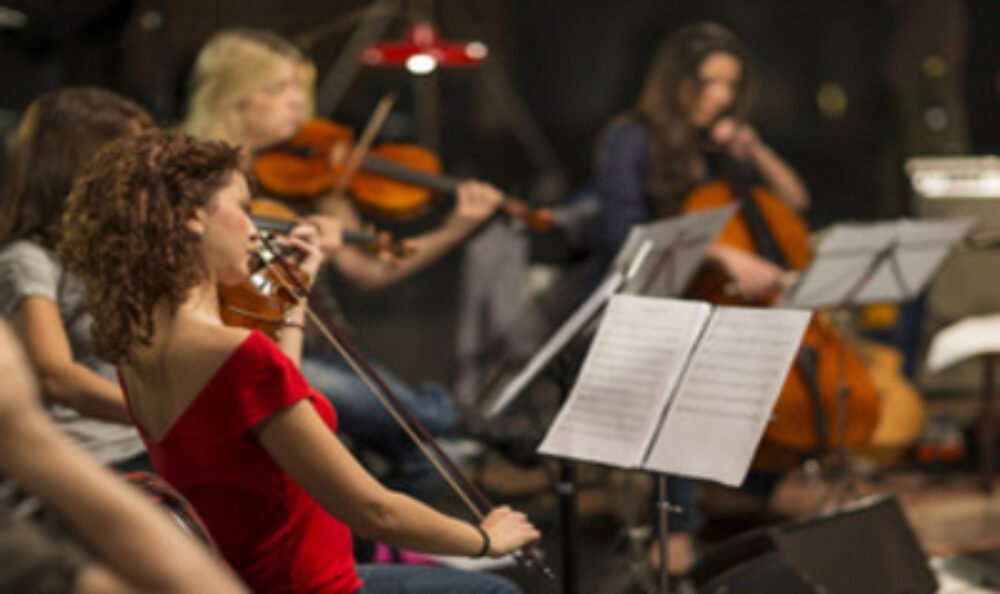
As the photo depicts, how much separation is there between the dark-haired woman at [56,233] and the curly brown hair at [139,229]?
586 millimetres

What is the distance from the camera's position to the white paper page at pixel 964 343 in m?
4.86

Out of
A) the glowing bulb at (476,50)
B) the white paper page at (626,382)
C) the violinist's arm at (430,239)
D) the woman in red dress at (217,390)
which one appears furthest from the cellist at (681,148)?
the woman in red dress at (217,390)

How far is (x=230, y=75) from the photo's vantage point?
3.48 meters

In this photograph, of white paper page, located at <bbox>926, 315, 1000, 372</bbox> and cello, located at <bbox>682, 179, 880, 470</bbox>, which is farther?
white paper page, located at <bbox>926, 315, 1000, 372</bbox>

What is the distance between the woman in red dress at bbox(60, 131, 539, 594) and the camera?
191 cm

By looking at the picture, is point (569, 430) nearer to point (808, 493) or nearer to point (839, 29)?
point (808, 493)

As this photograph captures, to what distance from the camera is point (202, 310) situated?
80.3 inches

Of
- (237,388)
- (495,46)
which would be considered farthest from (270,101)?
(495,46)

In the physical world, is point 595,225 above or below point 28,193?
below

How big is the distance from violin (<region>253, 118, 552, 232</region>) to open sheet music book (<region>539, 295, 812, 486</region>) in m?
1.33

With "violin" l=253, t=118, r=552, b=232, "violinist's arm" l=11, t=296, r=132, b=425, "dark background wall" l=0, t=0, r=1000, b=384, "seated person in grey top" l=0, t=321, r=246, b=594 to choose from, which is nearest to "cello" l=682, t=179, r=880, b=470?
"violin" l=253, t=118, r=552, b=232

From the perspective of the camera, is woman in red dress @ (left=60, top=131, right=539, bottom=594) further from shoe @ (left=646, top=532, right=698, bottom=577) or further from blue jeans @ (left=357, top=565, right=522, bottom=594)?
shoe @ (left=646, top=532, right=698, bottom=577)

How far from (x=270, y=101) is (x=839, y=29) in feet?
13.7

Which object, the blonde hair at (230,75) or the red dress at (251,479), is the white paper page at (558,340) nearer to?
the red dress at (251,479)
